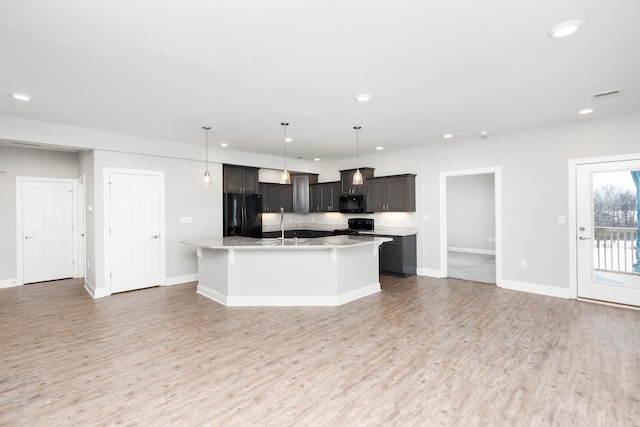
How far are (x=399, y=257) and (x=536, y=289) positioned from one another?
228cm

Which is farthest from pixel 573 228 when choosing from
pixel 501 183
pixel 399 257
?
pixel 399 257

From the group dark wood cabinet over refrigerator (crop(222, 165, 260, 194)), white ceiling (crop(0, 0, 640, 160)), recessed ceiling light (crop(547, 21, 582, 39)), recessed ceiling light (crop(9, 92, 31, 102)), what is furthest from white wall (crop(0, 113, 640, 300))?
recessed ceiling light (crop(547, 21, 582, 39))

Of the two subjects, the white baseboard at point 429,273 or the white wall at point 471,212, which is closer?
the white baseboard at point 429,273

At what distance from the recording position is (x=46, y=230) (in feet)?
20.4

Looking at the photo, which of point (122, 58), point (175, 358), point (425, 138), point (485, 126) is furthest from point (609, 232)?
point (122, 58)

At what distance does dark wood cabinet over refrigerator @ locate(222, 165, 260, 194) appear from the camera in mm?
6805

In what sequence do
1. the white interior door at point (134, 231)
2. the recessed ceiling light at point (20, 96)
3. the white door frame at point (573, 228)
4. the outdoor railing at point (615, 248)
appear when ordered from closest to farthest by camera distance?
the recessed ceiling light at point (20, 96) → the outdoor railing at point (615, 248) → the white door frame at point (573, 228) → the white interior door at point (134, 231)

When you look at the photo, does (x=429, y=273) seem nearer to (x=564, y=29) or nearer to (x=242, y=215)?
(x=242, y=215)

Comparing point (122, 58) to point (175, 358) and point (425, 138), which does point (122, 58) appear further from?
point (425, 138)

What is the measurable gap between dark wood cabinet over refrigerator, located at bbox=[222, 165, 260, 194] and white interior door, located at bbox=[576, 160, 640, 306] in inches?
230

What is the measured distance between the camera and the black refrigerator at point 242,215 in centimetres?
681

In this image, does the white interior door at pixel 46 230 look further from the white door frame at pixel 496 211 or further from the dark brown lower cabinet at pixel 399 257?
the white door frame at pixel 496 211

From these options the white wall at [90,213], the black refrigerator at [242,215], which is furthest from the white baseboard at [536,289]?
the white wall at [90,213]

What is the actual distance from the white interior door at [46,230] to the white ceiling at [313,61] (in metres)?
2.45
